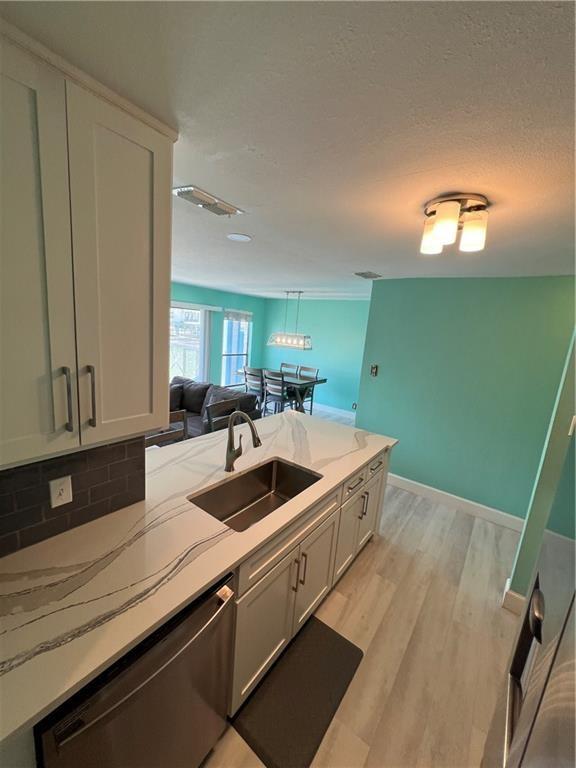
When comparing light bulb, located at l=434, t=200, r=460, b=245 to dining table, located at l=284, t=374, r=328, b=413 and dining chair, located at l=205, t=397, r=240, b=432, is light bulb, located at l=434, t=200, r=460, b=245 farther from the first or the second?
dining table, located at l=284, t=374, r=328, b=413

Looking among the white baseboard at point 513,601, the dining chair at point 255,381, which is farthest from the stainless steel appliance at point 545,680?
the dining chair at point 255,381

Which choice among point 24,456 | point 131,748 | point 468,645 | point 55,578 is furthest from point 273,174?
point 468,645

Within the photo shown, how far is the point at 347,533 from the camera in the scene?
1964 mm

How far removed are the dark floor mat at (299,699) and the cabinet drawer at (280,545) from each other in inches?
27.8

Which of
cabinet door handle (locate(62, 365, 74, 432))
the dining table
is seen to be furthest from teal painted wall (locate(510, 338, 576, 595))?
the dining table

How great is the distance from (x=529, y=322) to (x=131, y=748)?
3546 mm

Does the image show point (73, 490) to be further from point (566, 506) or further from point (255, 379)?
point (255, 379)

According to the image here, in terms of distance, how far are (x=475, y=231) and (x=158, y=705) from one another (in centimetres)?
204

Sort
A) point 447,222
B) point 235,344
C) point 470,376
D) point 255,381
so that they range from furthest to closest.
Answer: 1. point 235,344
2. point 255,381
3. point 470,376
4. point 447,222

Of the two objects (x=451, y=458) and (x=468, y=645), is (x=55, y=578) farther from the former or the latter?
(x=451, y=458)

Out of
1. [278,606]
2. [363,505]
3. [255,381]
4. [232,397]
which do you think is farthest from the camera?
[255,381]

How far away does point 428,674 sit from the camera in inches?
61.6

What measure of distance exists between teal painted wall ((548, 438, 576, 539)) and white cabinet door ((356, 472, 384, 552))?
51.4 inches

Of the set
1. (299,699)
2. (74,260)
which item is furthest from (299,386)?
(74,260)
